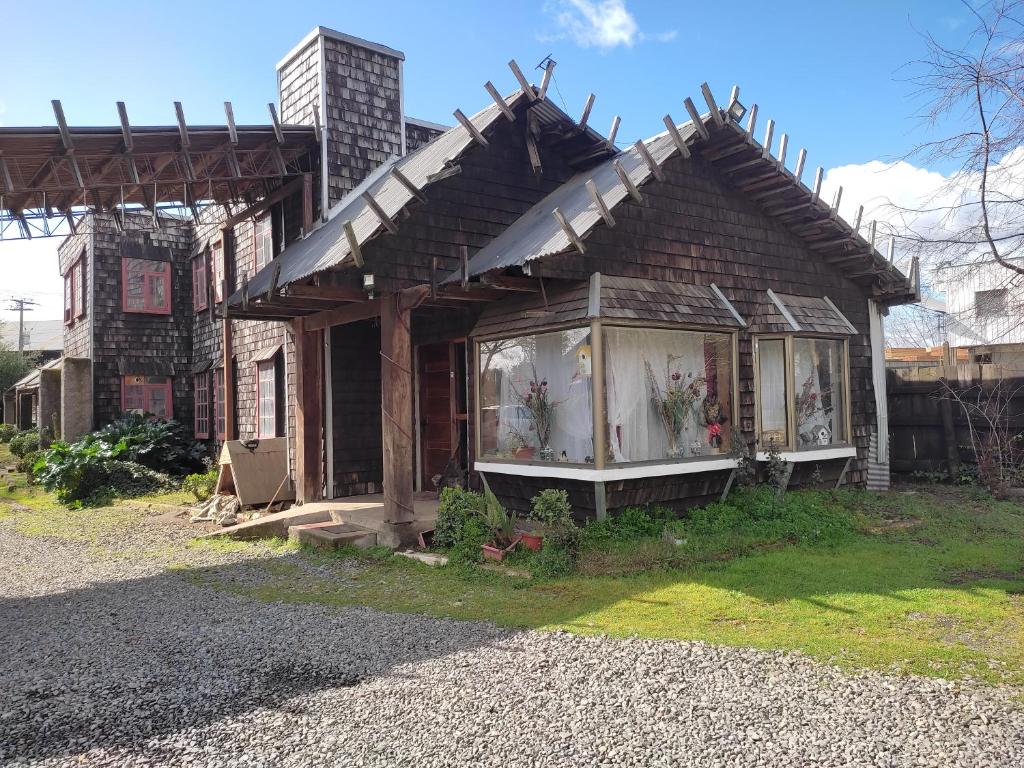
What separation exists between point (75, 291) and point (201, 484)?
29.9 ft

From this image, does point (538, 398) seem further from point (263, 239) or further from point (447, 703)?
point (263, 239)

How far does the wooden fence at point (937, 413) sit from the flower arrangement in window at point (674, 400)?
443cm

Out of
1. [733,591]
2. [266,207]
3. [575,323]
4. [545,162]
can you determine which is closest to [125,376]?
[266,207]

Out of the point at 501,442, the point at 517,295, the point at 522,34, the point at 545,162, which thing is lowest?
the point at 501,442

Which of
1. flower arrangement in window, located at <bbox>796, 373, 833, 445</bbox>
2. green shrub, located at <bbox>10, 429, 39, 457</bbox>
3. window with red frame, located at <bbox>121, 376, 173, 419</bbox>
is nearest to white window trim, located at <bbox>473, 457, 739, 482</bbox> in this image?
flower arrangement in window, located at <bbox>796, 373, 833, 445</bbox>

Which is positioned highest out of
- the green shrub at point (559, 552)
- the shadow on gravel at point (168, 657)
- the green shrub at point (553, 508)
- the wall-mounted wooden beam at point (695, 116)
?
the wall-mounted wooden beam at point (695, 116)

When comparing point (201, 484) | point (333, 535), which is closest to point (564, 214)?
point (333, 535)

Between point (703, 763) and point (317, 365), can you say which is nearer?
point (703, 763)

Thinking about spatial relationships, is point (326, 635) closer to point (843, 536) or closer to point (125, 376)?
point (843, 536)

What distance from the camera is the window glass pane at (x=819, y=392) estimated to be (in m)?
9.95

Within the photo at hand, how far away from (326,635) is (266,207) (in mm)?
9051

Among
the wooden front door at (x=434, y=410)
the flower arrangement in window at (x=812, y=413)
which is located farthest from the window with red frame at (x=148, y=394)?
the flower arrangement in window at (x=812, y=413)

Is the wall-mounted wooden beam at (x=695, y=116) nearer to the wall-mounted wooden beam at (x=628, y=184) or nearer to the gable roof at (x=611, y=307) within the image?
the wall-mounted wooden beam at (x=628, y=184)

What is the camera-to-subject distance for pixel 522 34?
10.3m
